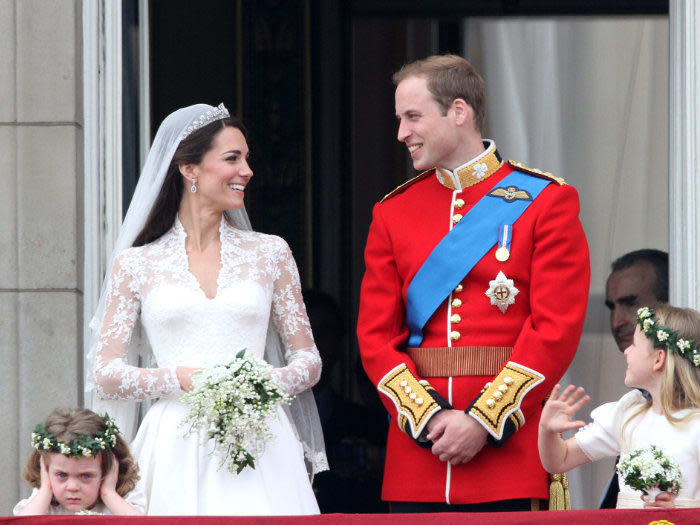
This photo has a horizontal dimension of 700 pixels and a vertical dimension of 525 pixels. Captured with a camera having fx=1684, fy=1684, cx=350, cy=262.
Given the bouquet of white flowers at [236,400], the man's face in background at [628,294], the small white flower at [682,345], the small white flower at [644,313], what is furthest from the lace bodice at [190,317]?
the man's face in background at [628,294]

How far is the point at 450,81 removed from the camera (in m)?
5.32

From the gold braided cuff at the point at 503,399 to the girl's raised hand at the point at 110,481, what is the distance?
1.06 metres

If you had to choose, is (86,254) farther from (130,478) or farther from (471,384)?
(471,384)

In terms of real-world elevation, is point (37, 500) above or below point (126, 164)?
below

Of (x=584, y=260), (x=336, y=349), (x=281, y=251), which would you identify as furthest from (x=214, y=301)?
(x=336, y=349)

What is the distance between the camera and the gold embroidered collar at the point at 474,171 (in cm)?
533

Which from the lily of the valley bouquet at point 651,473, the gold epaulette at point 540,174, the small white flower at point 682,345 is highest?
the gold epaulette at point 540,174

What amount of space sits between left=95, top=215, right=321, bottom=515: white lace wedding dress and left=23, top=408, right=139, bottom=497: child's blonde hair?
224mm

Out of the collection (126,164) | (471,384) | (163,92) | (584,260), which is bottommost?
(471,384)

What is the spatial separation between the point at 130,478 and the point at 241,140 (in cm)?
127

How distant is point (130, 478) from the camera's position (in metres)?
4.99

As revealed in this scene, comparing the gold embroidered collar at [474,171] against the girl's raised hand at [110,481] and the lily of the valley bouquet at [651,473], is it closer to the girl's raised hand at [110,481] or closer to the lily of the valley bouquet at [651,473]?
the lily of the valley bouquet at [651,473]

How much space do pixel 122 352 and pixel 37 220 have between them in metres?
0.90

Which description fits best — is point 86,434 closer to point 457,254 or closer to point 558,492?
point 457,254
